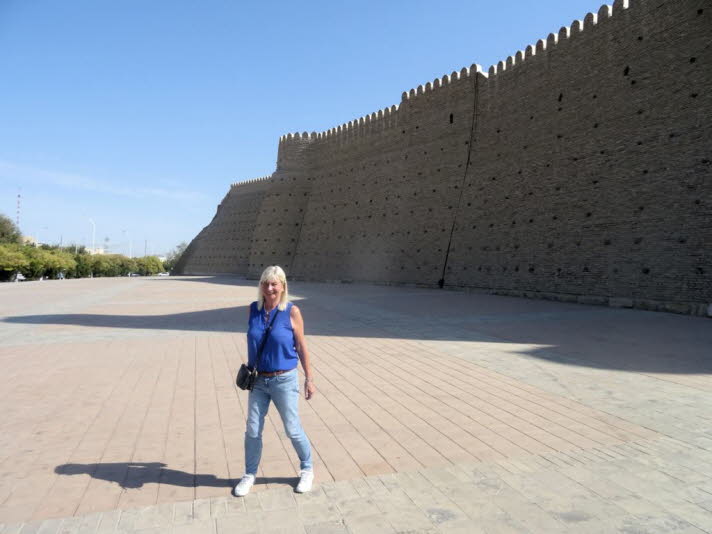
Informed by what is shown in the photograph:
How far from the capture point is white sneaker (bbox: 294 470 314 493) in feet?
9.47

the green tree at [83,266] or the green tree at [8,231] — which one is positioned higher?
the green tree at [8,231]

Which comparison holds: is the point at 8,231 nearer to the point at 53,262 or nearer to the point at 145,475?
the point at 53,262

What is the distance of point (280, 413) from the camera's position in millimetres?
2938

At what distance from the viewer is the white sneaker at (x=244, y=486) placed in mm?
2852

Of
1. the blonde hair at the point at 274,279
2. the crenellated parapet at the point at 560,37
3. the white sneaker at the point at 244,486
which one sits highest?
the crenellated parapet at the point at 560,37

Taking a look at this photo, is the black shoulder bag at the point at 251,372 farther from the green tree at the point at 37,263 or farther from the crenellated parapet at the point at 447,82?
the green tree at the point at 37,263

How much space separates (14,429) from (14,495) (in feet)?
4.51

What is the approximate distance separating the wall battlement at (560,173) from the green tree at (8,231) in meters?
46.4

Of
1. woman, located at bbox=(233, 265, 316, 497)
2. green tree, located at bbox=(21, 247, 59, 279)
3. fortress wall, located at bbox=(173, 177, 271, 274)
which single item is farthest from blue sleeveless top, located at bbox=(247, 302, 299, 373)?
green tree, located at bbox=(21, 247, 59, 279)

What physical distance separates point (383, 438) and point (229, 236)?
134 ft

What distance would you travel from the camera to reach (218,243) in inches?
1722

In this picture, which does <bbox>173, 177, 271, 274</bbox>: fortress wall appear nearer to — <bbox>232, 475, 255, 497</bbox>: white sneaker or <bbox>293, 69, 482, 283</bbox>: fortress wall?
<bbox>293, 69, 482, 283</bbox>: fortress wall

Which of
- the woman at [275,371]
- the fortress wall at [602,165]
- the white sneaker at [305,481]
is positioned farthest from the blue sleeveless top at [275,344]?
the fortress wall at [602,165]

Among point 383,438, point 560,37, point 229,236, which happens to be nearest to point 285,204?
point 229,236
